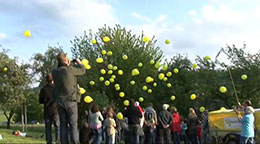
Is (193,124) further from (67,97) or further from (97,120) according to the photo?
(67,97)

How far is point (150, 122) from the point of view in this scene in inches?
542

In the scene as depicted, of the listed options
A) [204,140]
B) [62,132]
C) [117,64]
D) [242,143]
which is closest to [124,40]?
[117,64]

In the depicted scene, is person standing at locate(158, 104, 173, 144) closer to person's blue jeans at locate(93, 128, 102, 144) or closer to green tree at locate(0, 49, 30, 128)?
person's blue jeans at locate(93, 128, 102, 144)

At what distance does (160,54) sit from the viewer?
29.8 meters

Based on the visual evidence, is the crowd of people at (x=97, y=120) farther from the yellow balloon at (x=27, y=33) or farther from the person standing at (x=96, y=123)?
the yellow balloon at (x=27, y=33)

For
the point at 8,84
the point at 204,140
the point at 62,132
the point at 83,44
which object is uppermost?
the point at 83,44

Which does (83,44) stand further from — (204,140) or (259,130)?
(259,130)

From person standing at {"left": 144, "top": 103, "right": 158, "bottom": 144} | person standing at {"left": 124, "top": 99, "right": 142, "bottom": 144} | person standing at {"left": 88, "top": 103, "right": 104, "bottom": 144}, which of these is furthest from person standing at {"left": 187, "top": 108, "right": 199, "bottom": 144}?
person standing at {"left": 88, "top": 103, "right": 104, "bottom": 144}

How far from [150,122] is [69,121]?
8.04 metres

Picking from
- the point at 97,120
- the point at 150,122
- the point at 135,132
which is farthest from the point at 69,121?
the point at 150,122

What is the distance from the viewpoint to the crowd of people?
6.04 meters

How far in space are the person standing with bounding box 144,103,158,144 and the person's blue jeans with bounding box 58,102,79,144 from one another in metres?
7.86

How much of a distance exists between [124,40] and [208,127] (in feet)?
51.9

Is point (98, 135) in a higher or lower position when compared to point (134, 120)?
lower
